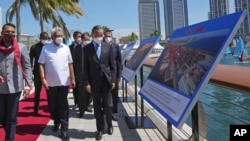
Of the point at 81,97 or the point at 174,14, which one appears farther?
the point at 174,14

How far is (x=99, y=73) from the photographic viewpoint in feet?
18.5

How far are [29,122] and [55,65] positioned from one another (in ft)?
6.04

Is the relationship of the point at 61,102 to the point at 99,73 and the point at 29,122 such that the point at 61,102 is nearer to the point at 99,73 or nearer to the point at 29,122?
the point at 99,73

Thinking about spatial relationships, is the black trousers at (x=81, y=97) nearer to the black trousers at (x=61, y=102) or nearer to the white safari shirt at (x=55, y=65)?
the black trousers at (x=61, y=102)

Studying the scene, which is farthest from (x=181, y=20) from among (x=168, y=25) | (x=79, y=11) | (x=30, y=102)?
(x=30, y=102)

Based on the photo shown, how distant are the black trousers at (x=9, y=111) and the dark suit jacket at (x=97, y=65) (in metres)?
1.29

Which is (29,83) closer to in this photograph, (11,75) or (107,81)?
(11,75)

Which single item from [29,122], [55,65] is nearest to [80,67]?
[29,122]

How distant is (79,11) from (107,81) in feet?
71.3

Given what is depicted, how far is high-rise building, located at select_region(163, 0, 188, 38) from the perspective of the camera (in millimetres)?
165250

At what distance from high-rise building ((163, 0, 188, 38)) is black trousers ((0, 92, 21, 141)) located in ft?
530

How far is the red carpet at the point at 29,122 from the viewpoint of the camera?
19.2 ft

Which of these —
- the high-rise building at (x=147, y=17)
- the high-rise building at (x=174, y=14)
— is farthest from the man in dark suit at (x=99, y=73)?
the high-rise building at (x=174, y=14)

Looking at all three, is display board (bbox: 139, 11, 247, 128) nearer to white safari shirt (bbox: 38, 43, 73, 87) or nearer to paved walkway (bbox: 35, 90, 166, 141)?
paved walkway (bbox: 35, 90, 166, 141)
